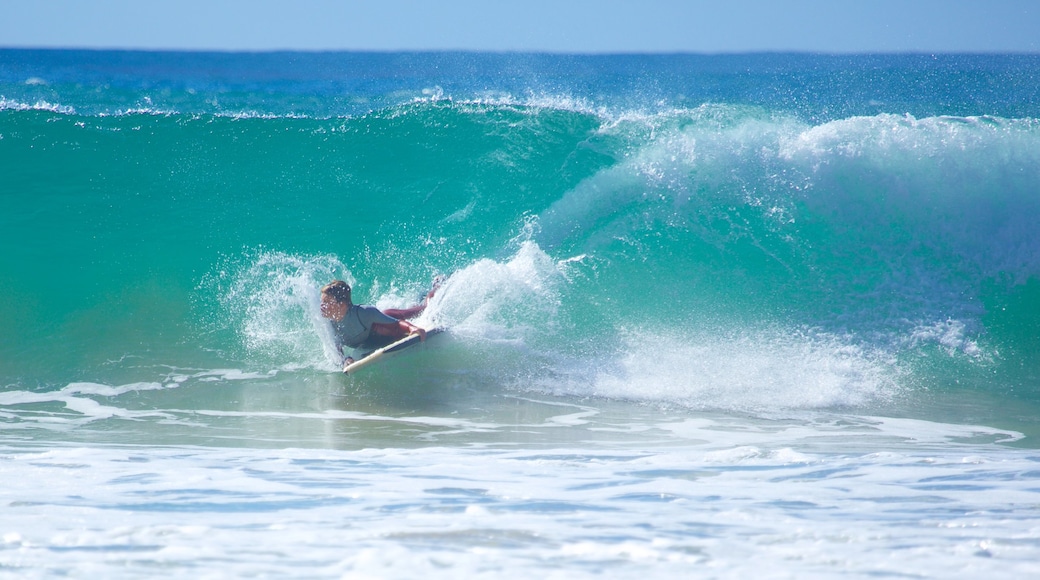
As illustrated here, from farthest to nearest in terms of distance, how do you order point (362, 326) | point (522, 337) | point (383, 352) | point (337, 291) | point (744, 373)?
point (522, 337)
point (362, 326)
point (744, 373)
point (337, 291)
point (383, 352)

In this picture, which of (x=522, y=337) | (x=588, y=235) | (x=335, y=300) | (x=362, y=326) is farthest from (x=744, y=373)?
(x=335, y=300)

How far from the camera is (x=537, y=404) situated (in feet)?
23.8

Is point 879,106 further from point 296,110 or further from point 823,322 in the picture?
point 296,110

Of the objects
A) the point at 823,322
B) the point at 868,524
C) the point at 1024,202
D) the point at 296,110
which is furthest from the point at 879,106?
the point at 868,524

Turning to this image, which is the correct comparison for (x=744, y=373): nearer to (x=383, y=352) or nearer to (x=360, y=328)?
(x=383, y=352)

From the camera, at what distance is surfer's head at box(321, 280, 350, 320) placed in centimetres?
742

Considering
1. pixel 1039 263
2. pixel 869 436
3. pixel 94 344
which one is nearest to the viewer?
pixel 869 436

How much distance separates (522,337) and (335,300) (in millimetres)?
1975

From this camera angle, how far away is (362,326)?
303 inches

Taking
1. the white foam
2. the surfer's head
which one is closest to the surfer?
the surfer's head

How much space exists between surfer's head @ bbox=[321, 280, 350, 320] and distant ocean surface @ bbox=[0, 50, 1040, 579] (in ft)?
0.88

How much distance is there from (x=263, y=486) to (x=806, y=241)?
24.4 ft

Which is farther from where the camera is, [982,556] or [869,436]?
[869,436]

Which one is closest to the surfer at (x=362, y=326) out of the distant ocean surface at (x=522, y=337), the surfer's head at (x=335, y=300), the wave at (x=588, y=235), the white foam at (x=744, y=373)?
the surfer's head at (x=335, y=300)
